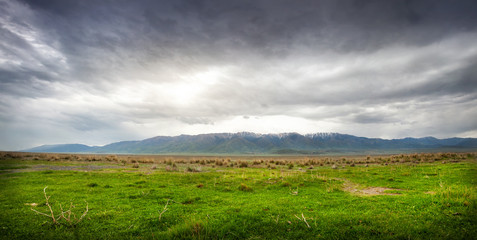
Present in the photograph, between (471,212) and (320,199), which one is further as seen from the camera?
(320,199)

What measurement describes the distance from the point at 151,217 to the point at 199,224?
2806 mm

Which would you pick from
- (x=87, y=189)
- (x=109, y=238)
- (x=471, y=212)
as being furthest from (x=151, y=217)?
(x=471, y=212)

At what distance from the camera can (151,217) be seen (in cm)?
853

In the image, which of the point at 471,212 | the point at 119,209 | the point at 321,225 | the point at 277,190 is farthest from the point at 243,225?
the point at 471,212

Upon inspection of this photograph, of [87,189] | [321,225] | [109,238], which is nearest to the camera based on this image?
[109,238]

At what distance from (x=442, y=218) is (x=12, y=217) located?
56.1 feet

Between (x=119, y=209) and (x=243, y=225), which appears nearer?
(x=243, y=225)

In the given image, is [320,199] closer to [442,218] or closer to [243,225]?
[442,218]

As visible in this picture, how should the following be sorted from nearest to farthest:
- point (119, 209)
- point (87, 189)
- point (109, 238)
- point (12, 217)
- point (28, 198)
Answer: point (109, 238) → point (12, 217) → point (119, 209) → point (28, 198) → point (87, 189)

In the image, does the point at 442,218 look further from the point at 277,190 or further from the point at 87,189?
the point at 87,189

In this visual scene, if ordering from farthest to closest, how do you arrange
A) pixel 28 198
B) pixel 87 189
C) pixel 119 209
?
pixel 87 189
pixel 28 198
pixel 119 209

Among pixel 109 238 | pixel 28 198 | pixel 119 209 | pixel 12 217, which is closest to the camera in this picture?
pixel 109 238

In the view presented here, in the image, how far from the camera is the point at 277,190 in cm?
1445

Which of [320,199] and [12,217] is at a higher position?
[12,217]
